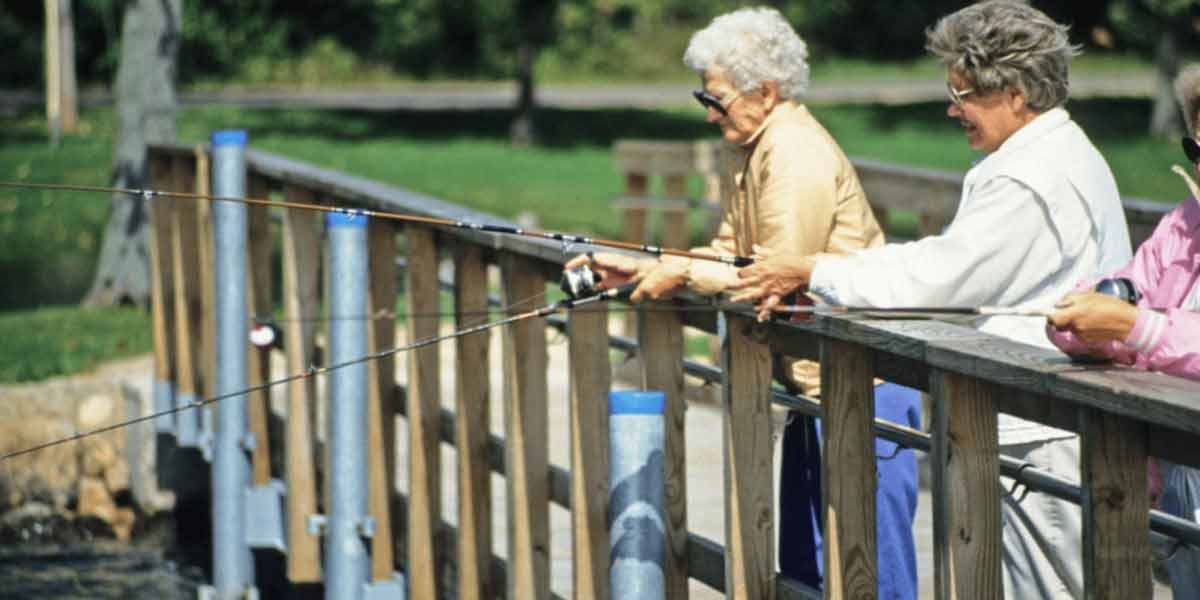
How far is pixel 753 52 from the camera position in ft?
15.3

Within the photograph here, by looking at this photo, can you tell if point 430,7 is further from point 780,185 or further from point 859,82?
point 780,185

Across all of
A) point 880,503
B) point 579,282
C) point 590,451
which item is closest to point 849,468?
point 880,503

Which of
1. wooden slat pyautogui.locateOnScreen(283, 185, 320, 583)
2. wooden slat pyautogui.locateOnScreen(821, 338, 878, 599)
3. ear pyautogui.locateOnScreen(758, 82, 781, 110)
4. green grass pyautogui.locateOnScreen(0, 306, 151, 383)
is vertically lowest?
green grass pyautogui.locateOnScreen(0, 306, 151, 383)

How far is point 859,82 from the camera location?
4512 centimetres

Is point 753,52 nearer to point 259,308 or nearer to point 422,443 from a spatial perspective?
point 422,443

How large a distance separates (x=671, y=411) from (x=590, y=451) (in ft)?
1.14

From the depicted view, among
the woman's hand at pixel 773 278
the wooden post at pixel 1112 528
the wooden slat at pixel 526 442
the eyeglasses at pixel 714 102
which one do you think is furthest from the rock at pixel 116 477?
the wooden post at pixel 1112 528

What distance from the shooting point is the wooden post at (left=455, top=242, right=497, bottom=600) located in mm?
5883

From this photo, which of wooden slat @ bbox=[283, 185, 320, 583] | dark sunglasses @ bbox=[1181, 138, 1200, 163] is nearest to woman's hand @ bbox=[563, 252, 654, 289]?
dark sunglasses @ bbox=[1181, 138, 1200, 163]

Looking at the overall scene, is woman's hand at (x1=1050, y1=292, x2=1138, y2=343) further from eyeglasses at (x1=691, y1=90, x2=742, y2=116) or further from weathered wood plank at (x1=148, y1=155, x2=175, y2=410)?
weathered wood plank at (x1=148, y1=155, x2=175, y2=410)

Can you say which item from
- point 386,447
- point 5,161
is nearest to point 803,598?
point 386,447

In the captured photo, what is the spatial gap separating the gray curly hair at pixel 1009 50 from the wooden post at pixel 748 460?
0.67 m

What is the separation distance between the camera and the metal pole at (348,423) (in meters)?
6.58

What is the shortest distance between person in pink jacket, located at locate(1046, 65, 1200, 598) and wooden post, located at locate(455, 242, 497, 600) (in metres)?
2.35
